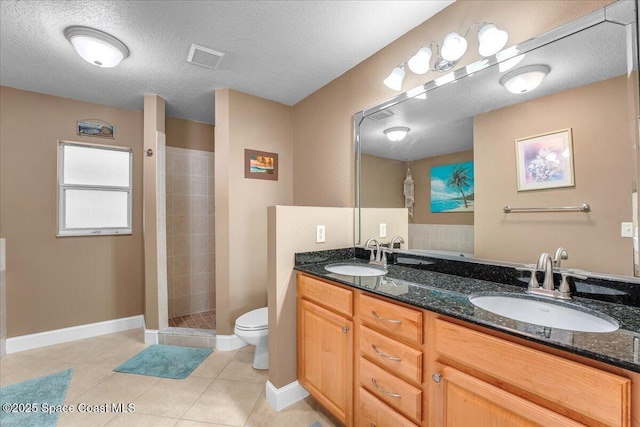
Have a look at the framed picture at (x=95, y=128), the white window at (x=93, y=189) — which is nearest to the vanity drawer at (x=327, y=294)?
the white window at (x=93, y=189)

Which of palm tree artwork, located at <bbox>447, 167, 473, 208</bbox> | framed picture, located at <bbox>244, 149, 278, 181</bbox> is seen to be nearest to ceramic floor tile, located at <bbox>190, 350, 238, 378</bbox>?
framed picture, located at <bbox>244, 149, 278, 181</bbox>

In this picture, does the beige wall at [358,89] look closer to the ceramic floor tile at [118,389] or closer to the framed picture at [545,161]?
the framed picture at [545,161]

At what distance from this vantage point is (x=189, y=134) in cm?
332

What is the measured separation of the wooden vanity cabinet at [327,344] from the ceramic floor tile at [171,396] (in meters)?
0.77

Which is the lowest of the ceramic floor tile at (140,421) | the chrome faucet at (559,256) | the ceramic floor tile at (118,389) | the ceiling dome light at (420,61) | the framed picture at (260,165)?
the ceramic floor tile at (140,421)

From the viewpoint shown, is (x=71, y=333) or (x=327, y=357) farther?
(x=71, y=333)

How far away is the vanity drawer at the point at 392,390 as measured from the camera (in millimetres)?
1082

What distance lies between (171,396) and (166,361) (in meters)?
0.54

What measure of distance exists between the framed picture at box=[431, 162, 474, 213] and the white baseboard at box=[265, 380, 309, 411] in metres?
1.48

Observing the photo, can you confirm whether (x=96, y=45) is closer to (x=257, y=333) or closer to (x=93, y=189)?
(x=93, y=189)

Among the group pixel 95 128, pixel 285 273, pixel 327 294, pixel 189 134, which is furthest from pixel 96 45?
pixel 327 294

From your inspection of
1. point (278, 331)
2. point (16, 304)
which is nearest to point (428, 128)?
point (278, 331)

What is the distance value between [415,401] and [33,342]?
135 inches

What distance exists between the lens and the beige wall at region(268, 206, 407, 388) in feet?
5.71
